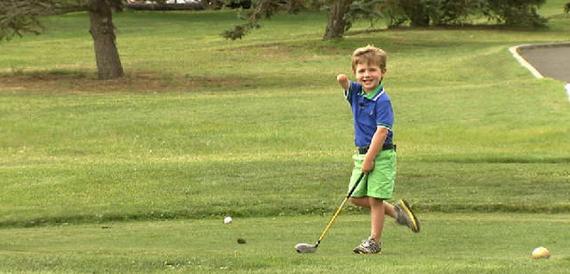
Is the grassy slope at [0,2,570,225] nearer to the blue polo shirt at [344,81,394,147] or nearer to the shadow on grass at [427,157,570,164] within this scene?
the shadow on grass at [427,157,570,164]

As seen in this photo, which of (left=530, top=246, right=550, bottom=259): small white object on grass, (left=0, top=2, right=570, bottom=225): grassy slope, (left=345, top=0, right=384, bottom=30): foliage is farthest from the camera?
(left=345, top=0, right=384, bottom=30): foliage

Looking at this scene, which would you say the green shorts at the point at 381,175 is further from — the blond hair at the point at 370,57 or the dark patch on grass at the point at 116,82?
the dark patch on grass at the point at 116,82

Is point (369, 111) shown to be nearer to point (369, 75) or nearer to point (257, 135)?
point (369, 75)

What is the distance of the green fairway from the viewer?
8.20 meters

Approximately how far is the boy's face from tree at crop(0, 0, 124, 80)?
22.5m

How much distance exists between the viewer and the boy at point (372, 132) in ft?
30.0

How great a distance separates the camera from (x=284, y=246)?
392 inches

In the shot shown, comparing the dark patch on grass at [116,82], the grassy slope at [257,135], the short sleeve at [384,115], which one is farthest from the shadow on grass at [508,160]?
the dark patch on grass at [116,82]

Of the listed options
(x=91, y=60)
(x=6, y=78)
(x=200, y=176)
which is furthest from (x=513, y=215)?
(x=91, y=60)

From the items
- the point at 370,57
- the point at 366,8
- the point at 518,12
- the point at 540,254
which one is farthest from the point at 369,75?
the point at 518,12

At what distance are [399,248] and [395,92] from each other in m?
20.0

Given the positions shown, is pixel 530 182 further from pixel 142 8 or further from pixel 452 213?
pixel 142 8

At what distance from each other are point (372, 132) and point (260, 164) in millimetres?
8430

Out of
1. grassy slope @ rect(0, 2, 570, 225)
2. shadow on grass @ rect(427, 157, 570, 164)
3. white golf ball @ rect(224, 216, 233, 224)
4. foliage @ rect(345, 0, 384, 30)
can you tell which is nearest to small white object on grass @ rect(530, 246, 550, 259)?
white golf ball @ rect(224, 216, 233, 224)
